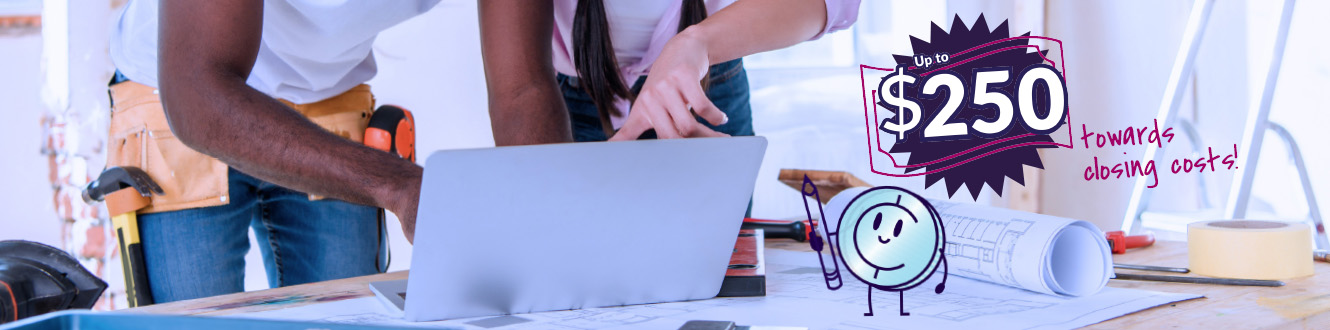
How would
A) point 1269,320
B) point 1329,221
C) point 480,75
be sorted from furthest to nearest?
point 480,75
point 1329,221
point 1269,320

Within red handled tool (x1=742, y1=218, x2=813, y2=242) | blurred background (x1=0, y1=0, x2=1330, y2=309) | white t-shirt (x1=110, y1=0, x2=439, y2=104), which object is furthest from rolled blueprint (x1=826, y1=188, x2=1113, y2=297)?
blurred background (x1=0, y1=0, x2=1330, y2=309)

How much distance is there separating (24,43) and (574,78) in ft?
4.29

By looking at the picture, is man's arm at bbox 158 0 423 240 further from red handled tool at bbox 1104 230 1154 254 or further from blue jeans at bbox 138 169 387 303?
red handled tool at bbox 1104 230 1154 254

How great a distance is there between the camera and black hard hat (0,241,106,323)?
0.62 meters

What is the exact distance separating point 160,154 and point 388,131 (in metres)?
0.29

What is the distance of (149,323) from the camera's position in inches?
19.5

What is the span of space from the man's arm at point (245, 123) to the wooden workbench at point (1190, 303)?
9 cm

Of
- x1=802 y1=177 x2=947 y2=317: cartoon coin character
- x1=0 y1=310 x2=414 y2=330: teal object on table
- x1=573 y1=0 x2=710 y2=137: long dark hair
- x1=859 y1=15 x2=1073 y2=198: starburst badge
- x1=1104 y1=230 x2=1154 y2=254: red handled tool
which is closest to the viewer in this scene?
x1=0 y1=310 x2=414 y2=330: teal object on table

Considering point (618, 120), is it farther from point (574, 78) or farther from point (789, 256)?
point (789, 256)

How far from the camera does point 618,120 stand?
118 cm

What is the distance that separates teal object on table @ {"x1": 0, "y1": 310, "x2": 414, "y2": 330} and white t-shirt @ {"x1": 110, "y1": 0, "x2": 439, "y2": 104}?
23.6 inches

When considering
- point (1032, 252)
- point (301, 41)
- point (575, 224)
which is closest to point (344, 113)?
point (301, 41)

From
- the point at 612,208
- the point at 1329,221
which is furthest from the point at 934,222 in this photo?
the point at 1329,221

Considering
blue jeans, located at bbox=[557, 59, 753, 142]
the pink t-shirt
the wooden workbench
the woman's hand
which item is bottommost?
the wooden workbench
